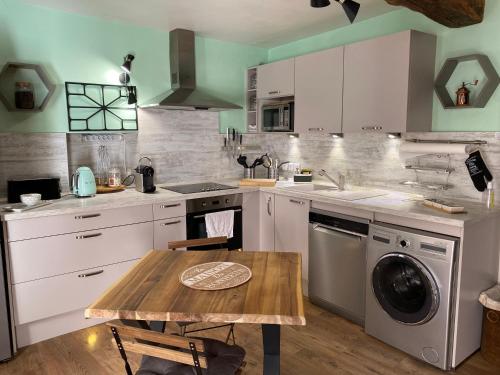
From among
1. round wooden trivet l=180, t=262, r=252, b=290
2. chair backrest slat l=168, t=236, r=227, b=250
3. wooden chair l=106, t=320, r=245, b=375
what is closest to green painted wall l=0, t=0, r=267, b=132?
chair backrest slat l=168, t=236, r=227, b=250

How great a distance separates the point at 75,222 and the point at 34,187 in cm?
50

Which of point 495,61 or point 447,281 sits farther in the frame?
point 495,61

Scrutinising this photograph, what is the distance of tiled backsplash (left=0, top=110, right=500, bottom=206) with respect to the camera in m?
3.07

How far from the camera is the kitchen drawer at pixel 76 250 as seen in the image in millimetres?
2646

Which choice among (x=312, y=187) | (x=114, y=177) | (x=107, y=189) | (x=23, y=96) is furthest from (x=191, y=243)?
(x=23, y=96)

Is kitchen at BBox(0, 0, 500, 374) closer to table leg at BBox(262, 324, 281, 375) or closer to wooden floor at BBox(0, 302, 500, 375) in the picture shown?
wooden floor at BBox(0, 302, 500, 375)

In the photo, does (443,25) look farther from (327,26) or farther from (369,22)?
(327,26)

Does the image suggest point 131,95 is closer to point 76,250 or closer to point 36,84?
point 36,84

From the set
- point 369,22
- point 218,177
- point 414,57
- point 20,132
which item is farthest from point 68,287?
point 369,22

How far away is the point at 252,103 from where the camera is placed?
444cm

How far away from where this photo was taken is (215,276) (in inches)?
71.2

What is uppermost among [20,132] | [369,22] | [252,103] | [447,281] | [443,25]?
[369,22]

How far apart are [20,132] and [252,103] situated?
2338mm

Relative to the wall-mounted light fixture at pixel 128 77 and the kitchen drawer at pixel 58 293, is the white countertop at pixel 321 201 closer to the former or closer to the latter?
the kitchen drawer at pixel 58 293
